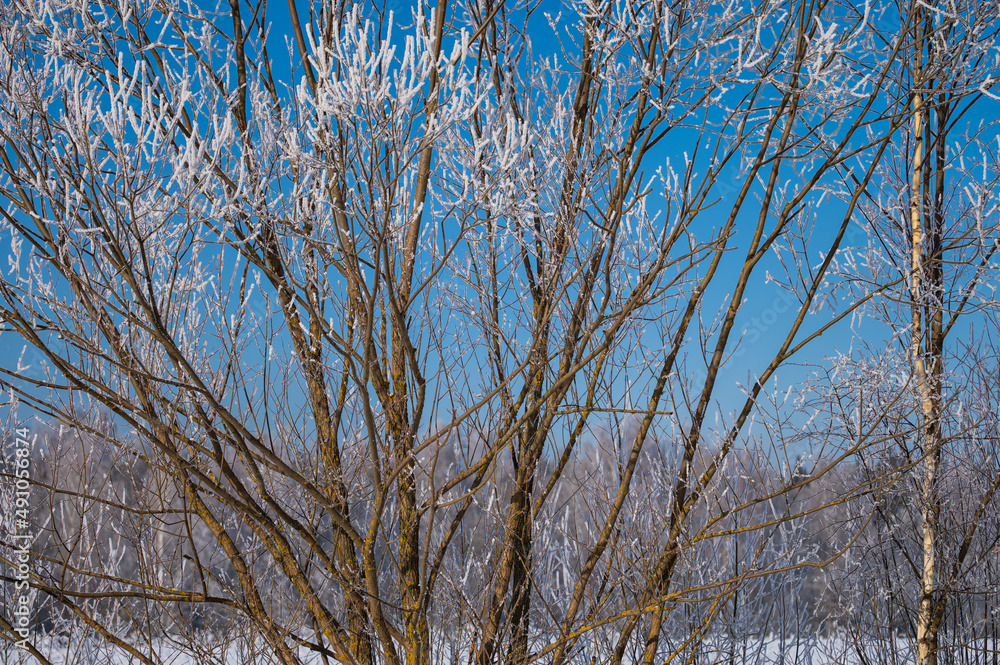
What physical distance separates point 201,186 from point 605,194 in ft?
4.51

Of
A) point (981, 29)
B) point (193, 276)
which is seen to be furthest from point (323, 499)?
point (981, 29)

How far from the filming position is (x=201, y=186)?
1917 mm

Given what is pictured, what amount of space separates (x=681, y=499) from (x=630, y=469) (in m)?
0.33

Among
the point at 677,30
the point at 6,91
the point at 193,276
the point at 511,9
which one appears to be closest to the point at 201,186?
the point at 6,91

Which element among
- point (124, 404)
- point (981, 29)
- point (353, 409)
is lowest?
point (124, 404)

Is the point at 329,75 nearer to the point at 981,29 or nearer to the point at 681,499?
the point at 681,499

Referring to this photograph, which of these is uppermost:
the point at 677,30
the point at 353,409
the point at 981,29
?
the point at 981,29

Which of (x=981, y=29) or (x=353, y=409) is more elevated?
(x=981, y=29)

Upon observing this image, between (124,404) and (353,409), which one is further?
(353,409)

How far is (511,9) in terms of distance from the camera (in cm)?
341

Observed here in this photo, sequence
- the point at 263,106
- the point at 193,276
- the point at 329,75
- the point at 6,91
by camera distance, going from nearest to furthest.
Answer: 1. the point at 329,75
2. the point at 6,91
3. the point at 263,106
4. the point at 193,276

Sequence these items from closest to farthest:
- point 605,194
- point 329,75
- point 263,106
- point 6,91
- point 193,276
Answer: point 329,75, point 6,91, point 263,106, point 605,194, point 193,276

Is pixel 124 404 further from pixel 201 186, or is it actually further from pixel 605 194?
pixel 605 194

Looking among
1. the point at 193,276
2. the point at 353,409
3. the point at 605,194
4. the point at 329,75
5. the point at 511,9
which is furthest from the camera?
the point at 511,9
